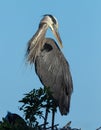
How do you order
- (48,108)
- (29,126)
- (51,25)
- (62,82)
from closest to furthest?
(29,126)
(48,108)
(62,82)
(51,25)

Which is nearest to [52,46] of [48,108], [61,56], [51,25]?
[61,56]

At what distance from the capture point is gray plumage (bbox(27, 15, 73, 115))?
11.5 meters

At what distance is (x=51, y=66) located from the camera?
1220 cm

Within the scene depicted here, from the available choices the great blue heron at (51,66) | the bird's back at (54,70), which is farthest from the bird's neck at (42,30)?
the bird's back at (54,70)

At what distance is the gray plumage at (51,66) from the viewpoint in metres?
A: 11.5

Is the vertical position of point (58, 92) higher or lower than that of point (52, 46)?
lower

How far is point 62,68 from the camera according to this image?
474 inches

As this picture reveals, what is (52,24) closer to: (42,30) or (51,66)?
(42,30)

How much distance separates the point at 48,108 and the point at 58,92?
10.4ft

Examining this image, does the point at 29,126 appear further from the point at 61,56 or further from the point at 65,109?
the point at 61,56

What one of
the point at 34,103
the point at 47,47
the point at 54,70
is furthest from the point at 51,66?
the point at 34,103

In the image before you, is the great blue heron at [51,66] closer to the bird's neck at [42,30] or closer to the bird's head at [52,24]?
the bird's neck at [42,30]

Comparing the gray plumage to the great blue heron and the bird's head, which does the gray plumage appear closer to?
the great blue heron

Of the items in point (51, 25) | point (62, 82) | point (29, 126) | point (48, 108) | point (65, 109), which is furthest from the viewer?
point (51, 25)
